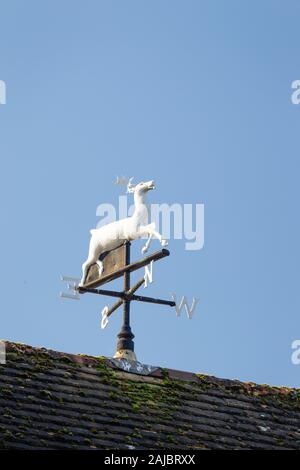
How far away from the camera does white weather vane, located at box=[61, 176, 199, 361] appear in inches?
537

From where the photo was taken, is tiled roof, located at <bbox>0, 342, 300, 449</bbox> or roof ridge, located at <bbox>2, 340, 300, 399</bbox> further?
roof ridge, located at <bbox>2, 340, 300, 399</bbox>

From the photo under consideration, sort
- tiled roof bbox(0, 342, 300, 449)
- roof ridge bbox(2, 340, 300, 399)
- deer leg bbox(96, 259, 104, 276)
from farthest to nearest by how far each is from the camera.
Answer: deer leg bbox(96, 259, 104, 276)
roof ridge bbox(2, 340, 300, 399)
tiled roof bbox(0, 342, 300, 449)

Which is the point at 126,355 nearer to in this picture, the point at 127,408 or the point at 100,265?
the point at 127,408

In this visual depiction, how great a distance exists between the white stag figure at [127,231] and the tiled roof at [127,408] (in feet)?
3.91

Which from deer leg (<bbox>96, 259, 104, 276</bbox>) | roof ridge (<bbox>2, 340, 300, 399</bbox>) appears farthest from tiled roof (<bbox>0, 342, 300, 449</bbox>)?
deer leg (<bbox>96, 259, 104, 276</bbox>)

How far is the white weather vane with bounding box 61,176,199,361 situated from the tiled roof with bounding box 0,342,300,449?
0.50 m

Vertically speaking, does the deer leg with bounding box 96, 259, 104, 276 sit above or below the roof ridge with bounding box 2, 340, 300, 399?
above

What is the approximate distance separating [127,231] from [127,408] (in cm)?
185

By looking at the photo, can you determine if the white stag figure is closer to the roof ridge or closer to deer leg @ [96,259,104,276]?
deer leg @ [96,259,104,276]

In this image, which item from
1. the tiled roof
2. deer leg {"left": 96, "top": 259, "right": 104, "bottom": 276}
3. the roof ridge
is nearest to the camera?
the tiled roof

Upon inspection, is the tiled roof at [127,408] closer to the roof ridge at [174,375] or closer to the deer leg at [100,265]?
the roof ridge at [174,375]

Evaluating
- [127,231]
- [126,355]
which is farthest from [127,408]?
[127,231]

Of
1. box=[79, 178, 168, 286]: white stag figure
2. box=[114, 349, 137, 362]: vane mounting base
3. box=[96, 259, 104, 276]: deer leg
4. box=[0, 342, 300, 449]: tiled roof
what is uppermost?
box=[79, 178, 168, 286]: white stag figure
